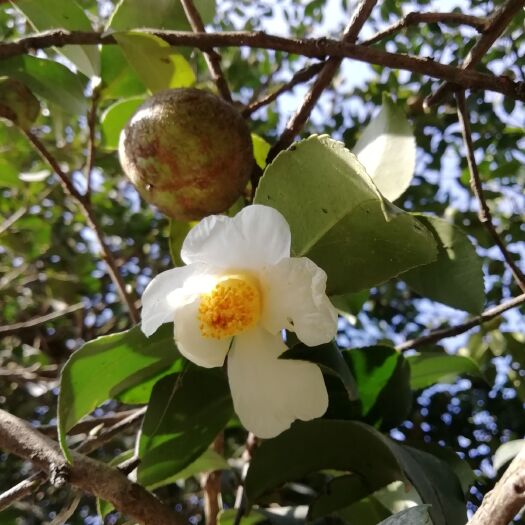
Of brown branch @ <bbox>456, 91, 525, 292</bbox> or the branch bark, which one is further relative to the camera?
brown branch @ <bbox>456, 91, 525, 292</bbox>

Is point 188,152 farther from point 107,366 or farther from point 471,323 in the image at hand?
point 471,323

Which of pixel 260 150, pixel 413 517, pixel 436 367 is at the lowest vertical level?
pixel 436 367

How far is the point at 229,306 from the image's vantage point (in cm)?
59

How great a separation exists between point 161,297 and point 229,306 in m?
0.06

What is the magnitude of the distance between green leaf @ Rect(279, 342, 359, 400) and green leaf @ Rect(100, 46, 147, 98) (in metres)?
0.48

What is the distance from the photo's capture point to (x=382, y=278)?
609mm

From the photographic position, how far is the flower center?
0.59 metres

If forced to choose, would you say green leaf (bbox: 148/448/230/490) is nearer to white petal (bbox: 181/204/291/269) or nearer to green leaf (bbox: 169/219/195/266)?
green leaf (bbox: 169/219/195/266)

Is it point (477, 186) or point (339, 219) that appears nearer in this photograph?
point (339, 219)

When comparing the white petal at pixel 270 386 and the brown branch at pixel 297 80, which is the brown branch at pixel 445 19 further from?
the white petal at pixel 270 386

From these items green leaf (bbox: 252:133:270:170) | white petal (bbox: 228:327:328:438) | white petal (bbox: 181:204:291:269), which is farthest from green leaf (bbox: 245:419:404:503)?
green leaf (bbox: 252:133:270:170)

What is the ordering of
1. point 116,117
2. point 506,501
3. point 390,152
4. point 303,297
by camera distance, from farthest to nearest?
1. point 116,117
2. point 390,152
3. point 303,297
4. point 506,501

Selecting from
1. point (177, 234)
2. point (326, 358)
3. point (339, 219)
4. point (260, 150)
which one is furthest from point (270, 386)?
point (260, 150)

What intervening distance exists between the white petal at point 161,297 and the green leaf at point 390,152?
25 cm
